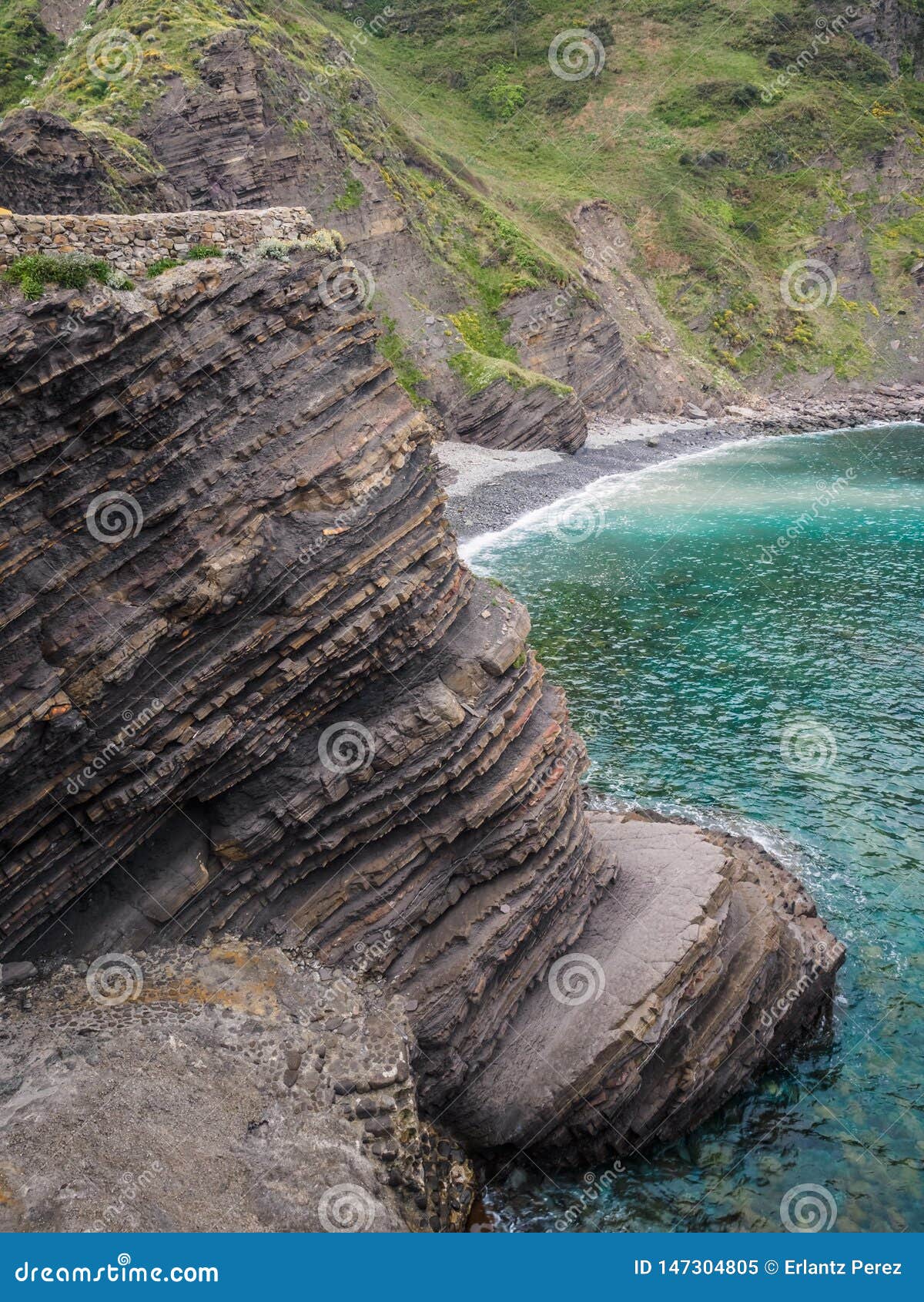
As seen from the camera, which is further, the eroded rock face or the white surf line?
the white surf line

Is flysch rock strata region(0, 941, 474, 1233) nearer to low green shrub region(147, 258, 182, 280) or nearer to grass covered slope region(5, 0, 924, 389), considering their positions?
low green shrub region(147, 258, 182, 280)

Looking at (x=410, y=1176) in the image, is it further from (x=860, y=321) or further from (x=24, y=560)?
(x=860, y=321)

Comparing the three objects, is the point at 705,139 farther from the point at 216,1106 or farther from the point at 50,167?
the point at 216,1106

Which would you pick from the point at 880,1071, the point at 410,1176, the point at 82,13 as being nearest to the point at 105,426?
the point at 410,1176

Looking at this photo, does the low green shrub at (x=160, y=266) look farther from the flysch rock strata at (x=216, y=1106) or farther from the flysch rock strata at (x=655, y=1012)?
the flysch rock strata at (x=655, y=1012)

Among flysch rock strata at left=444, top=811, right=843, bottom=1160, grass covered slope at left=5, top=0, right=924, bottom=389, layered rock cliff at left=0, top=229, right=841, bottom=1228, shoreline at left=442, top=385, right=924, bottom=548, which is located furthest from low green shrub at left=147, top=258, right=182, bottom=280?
grass covered slope at left=5, top=0, right=924, bottom=389

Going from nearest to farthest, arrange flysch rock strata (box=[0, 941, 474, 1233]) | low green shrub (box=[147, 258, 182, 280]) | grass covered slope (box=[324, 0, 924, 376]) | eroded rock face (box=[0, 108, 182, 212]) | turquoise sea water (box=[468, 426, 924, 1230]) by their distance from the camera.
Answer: flysch rock strata (box=[0, 941, 474, 1233]), low green shrub (box=[147, 258, 182, 280]), turquoise sea water (box=[468, 426, 924, 1230]), eroded rock face (box=[0, 108, 182, 212]), grass covered slope (box=[324, 0, 924, 376])

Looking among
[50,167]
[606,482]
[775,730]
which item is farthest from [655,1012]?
[606,482]
